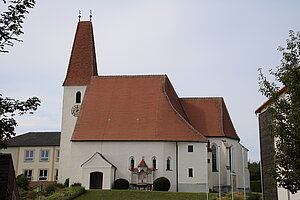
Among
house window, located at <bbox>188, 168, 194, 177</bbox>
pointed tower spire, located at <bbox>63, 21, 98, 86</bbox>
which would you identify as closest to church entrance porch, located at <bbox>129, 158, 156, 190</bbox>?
house window, located at <bbox>188, 168, 194, 177</bbox>

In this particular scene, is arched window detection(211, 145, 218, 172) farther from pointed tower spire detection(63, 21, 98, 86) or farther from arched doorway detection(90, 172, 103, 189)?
pointed tower spire detection(63, 21, 98, 86)

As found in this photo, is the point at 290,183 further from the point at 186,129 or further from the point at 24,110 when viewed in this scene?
the point at 186,129

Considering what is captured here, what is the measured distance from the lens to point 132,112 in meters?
39.7

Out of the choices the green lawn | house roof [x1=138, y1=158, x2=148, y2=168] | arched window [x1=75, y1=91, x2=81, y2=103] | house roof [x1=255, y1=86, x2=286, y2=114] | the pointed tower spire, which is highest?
the pointed tower spire

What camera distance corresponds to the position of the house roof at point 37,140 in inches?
2174

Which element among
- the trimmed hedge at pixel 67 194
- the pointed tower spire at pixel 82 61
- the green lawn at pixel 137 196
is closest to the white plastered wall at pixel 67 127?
the pointed tower spire at pixel 82 61

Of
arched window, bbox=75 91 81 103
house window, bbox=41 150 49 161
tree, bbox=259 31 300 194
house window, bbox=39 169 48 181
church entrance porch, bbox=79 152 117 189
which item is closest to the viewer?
tree, bbox=259 31 300 194

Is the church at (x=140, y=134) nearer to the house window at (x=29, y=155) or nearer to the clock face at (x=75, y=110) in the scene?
the clock face at (x=75, y=110)

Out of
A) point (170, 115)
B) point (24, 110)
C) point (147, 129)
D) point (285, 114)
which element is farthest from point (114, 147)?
point (24, 110)

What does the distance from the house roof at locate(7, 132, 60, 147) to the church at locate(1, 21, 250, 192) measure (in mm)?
13892

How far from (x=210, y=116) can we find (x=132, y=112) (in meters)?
8.44

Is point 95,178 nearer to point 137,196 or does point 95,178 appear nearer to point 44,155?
point 137,196

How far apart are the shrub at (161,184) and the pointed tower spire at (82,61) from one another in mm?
13886

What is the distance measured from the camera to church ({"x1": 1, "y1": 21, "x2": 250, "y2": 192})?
36906mm
